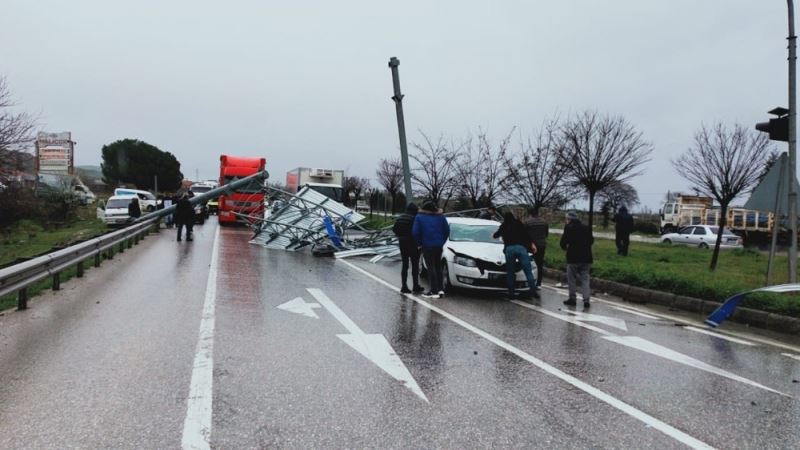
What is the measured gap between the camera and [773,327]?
9164mm

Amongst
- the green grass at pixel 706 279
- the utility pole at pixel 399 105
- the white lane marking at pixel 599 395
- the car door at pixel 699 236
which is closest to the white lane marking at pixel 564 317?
the white lane marking at pixel 599 395

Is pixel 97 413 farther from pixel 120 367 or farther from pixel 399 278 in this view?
pixel 399 278

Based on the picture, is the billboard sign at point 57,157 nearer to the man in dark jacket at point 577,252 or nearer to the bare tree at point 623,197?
the bare tree at point 623,197

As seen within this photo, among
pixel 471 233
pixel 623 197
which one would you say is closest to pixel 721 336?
pixel 471 233

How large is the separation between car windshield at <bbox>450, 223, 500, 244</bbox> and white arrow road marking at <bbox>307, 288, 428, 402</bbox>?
4435 millimetres

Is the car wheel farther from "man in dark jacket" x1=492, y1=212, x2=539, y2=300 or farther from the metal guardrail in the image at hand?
the metal guardrail

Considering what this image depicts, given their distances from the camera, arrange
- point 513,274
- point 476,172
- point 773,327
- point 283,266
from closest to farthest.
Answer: point 773,327 → point 513,274 → point 283,266 → point 476,172

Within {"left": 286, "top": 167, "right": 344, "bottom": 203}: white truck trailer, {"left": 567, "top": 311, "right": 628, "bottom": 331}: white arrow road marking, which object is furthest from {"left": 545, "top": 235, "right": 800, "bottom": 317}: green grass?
{"left": 286, "top": 167, "right": 344, "bottom": 203}: white truck trailer

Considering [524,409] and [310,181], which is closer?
[524,409]

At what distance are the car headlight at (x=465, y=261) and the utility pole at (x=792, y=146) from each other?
5.47 metres

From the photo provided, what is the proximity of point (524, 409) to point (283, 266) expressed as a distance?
424 inches

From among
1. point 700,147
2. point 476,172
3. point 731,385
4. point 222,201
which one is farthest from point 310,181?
point 731,385

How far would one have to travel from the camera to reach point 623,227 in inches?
763

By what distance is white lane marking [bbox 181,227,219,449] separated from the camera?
395 centimetres
